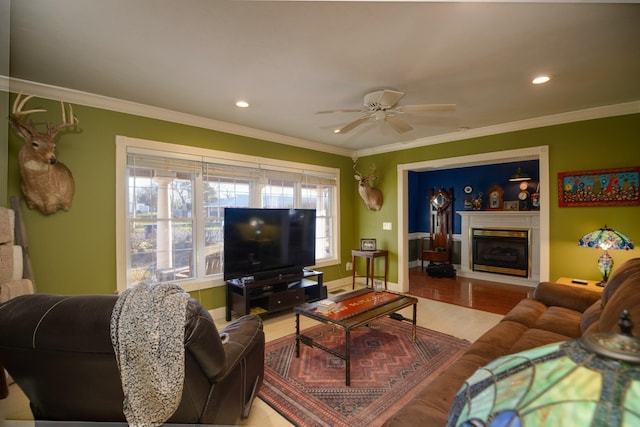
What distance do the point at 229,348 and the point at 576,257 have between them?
161 inches

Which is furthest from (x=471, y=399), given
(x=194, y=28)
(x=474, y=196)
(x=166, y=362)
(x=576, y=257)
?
(x=474, y=196)

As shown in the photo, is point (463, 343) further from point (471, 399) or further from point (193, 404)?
point (471, 399)

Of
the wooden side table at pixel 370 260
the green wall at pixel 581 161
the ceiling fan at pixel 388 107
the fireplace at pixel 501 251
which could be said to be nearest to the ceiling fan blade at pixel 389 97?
the ceiling fan at pixel 388 107

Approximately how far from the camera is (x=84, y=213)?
9.91 ft

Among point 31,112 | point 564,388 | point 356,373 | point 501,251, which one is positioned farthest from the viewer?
Result: point 501,251

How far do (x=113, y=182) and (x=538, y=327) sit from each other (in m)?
4.24

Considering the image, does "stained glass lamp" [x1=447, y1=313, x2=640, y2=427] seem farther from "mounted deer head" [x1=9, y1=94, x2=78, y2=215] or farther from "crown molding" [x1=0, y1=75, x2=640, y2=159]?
→ "crown molding" [x1=0, y1=75, x2=640, y2=159]

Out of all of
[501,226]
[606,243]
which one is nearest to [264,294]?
[606,243]

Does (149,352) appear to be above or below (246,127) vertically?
below

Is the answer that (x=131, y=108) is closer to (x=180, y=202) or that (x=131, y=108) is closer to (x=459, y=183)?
(x=180, y=202)

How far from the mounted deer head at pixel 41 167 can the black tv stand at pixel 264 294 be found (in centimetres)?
199

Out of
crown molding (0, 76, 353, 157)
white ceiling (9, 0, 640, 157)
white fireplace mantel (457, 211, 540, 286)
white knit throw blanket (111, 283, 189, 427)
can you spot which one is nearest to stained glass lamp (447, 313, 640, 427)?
white knit throw blanket (111, 283, 189, 427)

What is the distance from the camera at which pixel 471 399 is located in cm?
43

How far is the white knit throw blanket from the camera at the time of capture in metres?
1.23
